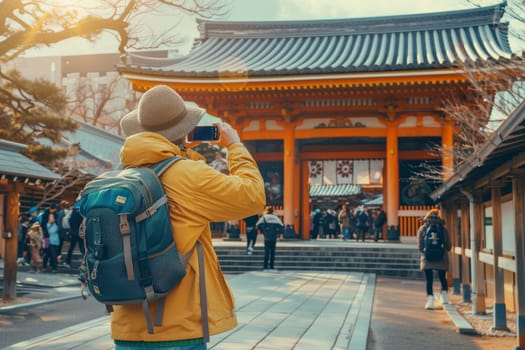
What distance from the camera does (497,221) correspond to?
8.44m

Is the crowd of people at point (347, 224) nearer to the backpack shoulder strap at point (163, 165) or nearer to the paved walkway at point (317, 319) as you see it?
the paved walkway at point (317, 319)

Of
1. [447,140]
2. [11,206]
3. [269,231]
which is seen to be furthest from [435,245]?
[447,140]

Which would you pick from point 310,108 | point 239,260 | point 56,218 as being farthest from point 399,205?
point 56,218

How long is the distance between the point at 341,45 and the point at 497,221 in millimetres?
16403

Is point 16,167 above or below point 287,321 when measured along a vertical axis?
above

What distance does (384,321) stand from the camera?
9.09m

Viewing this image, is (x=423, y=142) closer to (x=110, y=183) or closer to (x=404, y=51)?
(x=404, y=51)

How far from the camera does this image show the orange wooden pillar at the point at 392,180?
19.5 meters

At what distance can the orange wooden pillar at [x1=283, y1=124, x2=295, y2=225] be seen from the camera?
A: 2038cm

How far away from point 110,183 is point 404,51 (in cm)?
2047

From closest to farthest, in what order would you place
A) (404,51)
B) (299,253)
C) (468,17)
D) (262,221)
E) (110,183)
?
(110,183) < (262,221) < (299,253) < (404,51) < (468,17)

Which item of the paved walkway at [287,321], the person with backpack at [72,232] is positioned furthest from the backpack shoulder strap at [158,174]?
the person with backpack at [72,232]

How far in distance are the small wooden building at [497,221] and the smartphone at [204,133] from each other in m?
3.08

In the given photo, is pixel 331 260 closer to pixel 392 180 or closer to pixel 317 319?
pixel 392 180
